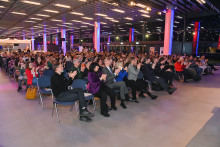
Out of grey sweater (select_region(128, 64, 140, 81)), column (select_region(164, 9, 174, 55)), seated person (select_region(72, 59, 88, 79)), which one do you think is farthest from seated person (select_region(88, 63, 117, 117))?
column (select_region(164, 9, 174, 55))

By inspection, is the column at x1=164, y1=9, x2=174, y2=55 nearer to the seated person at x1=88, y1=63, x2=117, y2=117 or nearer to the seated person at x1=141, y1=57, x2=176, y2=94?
the seated person at x1=141, y1=57, x2=176, y2=94

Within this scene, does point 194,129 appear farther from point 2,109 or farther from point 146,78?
point 2,109

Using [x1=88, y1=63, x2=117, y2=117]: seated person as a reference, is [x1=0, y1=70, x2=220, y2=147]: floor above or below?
below

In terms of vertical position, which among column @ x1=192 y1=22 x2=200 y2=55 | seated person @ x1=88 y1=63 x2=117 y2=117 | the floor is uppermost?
column @ x1=192 y1=22 x2=200 y2=55

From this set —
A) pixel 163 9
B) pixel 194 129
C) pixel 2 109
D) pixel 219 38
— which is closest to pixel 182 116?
pixel 194 129

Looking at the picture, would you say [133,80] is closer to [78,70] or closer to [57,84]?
[78,70]

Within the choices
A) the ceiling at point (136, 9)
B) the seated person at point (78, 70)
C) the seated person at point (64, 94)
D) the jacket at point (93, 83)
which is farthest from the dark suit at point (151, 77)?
the ceiling at point (136, 9)

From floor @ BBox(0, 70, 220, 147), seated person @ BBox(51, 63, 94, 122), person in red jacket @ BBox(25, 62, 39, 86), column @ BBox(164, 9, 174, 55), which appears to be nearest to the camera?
floor @ BBox(0, 70, 220, 147)

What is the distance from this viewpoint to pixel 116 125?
3.37 metres

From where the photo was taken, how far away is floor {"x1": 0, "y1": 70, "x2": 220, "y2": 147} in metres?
2.78

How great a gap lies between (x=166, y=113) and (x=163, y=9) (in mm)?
9724

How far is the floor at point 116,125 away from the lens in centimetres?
278

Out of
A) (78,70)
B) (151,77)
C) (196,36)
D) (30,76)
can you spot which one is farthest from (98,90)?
(196,36)

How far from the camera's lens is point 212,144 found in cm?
272
